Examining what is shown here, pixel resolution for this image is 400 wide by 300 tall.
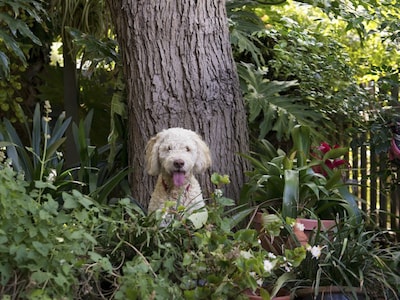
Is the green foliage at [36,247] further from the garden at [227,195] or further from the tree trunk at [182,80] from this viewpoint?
the tree trunk at [182,80]

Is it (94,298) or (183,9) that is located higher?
(183,9)

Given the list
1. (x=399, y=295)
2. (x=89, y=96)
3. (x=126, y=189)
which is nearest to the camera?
(x=399, y=295)

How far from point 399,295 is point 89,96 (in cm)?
477

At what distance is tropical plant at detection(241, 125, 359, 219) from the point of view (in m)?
4.13

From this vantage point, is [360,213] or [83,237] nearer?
[83,237]

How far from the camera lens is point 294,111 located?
19.0 ft

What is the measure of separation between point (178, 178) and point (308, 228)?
2.44 feet

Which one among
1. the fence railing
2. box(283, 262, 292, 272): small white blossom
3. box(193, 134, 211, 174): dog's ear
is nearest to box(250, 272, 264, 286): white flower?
box(283, 262, 292, 272): small white blossom

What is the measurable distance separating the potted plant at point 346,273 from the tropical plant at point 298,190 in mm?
→ 555

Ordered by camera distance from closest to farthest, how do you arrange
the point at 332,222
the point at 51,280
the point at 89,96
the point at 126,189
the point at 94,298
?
the point at 51,280 → the point at 94,298 → the point at 332,222 → the point at 126,189 → the point at 89,96

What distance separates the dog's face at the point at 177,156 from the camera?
153 inches

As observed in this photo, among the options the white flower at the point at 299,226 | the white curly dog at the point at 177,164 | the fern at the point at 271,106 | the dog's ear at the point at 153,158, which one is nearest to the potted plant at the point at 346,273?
the white flower at the point at 299,226

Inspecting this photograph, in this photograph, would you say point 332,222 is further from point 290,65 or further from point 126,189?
point 290,65

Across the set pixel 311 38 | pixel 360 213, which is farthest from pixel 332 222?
pixel 311 38
